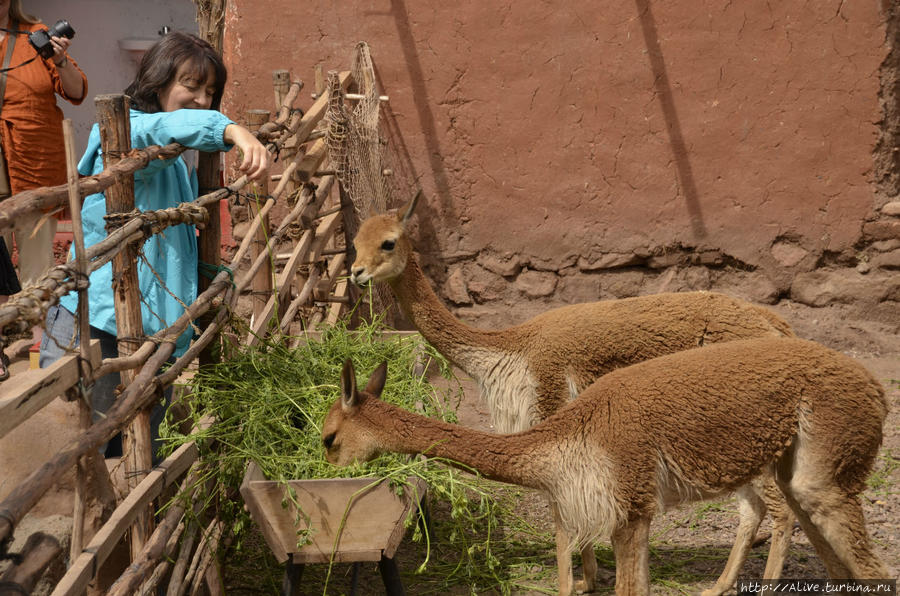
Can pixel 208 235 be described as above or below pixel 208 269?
above

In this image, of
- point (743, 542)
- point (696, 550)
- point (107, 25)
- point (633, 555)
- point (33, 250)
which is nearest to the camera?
point (633, 555)

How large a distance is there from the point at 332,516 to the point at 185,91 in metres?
1.75

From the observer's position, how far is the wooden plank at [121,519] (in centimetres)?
263

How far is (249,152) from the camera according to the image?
131 inches

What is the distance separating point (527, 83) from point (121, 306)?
473cm

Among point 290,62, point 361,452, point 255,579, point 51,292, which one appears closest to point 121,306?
point 51,292

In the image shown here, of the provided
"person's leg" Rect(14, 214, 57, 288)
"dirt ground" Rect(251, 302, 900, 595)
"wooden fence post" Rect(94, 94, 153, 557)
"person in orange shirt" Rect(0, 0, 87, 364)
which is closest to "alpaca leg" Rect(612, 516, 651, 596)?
"dirt ground" Rect(251, 302, 900, 595)

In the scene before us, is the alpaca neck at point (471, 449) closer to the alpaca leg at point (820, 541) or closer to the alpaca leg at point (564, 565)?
the alpaca leg at point (564, 565)

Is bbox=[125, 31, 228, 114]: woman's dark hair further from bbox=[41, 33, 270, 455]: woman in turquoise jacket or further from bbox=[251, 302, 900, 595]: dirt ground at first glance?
bbox=[251, 302, 900, 595]: dirt ground

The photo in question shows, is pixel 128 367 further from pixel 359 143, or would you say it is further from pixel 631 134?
pixel 631 134

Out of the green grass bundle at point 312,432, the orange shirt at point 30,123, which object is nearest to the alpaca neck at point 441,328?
the green grass bundle at point 312,432

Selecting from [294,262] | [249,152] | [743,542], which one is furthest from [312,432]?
[743,542]

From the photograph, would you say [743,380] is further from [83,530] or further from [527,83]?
[527,83]

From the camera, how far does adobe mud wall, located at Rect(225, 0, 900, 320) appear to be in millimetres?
6949
